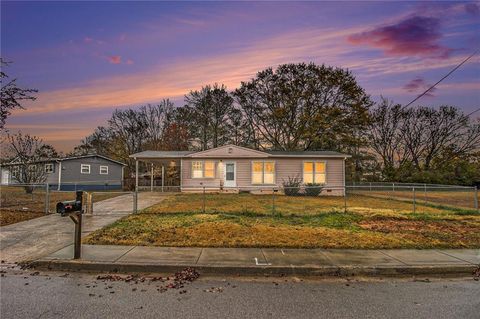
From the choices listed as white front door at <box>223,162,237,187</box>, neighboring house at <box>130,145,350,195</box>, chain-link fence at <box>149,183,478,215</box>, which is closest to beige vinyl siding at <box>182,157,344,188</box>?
neighboring house at <box>130,145,350,195</box>

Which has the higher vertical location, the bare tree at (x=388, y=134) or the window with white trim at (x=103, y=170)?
the bare tree at (x=388, y=134)

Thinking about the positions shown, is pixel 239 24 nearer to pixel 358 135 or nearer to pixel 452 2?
pixel 452 2

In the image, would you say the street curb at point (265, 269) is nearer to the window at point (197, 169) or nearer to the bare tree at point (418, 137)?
the window at point (197, 169)

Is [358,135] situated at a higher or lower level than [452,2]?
lower

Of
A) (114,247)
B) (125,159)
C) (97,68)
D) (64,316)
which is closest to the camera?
(64,316)

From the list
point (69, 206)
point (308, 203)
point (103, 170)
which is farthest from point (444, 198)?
point (103, 170)

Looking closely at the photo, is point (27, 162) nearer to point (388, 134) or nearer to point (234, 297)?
point (234, 297)

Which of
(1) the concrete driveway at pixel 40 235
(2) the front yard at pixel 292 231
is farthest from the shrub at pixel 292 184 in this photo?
(1) the concrete driveway at pixel 40 235

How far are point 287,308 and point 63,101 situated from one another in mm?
20319

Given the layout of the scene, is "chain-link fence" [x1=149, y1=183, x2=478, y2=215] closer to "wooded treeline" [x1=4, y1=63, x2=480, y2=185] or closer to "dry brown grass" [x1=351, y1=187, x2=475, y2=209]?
"dry brown grass" [x1=351, y1=187, x2=475, y2=209]

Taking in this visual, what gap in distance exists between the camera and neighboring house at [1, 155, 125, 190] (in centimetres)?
3155

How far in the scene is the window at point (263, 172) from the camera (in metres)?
25.8

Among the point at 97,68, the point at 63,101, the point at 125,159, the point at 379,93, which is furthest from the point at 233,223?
the point at 379,93

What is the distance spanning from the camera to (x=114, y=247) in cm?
727
